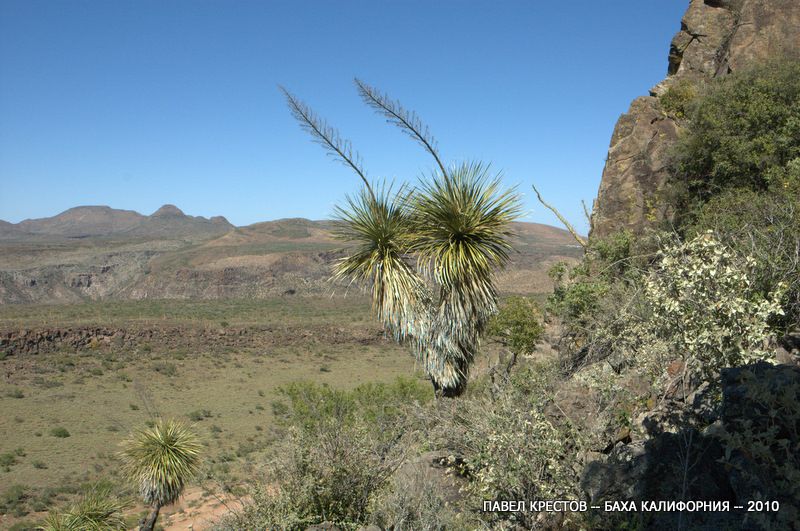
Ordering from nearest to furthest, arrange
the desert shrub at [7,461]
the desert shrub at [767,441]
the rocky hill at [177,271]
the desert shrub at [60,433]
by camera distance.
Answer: the desert shrub at [767,441] → the desert shrub at [7,461] → the desert shrub at [60,433] → the rocky hill at [177,271]

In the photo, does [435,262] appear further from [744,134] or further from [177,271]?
[177,271]

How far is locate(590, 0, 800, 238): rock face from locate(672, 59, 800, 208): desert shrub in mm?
919

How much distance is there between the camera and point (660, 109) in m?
15.4

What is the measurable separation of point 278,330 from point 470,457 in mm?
45659

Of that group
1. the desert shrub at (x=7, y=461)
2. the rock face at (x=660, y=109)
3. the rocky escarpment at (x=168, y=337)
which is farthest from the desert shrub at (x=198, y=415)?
the rock face at (x=660, y=109)

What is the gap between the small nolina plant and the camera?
11.5m

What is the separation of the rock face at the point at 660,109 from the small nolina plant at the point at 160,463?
1140 centimetres

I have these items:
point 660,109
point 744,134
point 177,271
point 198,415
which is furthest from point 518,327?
point 177,271

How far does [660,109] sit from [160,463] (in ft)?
51.3

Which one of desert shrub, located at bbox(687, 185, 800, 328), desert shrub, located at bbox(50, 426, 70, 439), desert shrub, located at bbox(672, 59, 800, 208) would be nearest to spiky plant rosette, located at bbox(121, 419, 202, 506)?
desert shrub, located at bbox(687, 185, 800, 328)

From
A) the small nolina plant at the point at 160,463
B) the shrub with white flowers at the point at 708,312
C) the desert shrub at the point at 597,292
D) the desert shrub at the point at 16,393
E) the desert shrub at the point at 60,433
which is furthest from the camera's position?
the desert shrub at the point at 16,393

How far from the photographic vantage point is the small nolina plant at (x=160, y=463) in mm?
11500

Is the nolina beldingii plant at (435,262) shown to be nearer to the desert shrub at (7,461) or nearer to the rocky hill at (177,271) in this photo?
the desert shrub at (7,461)

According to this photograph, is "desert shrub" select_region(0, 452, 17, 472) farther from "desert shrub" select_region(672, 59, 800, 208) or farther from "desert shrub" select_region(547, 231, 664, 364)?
"desert shrub" select_region(672, 59, 800, 208)
